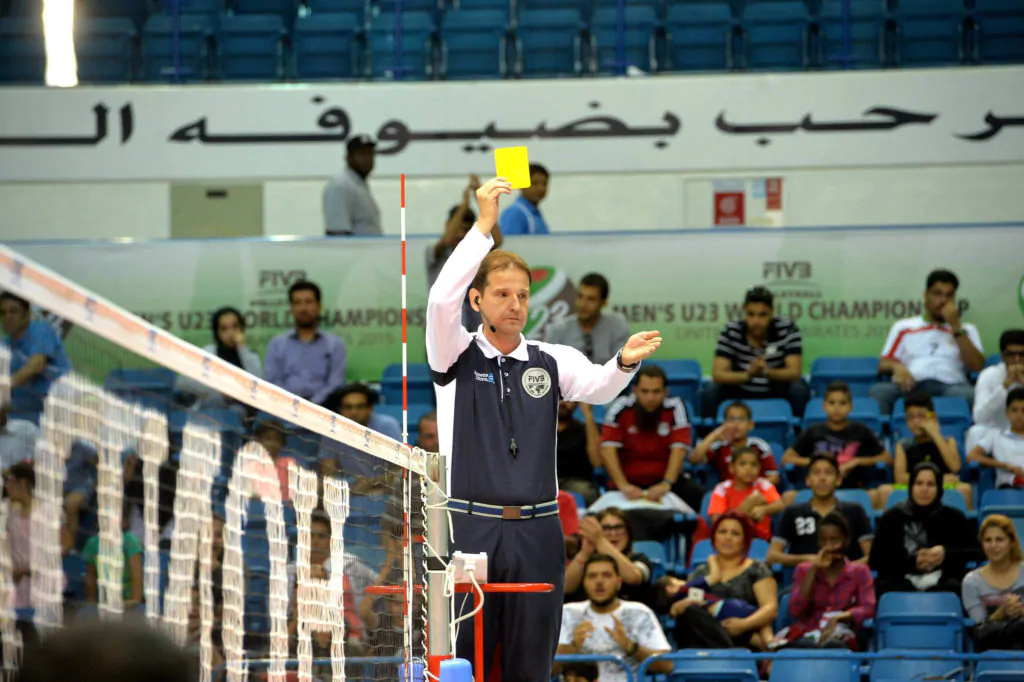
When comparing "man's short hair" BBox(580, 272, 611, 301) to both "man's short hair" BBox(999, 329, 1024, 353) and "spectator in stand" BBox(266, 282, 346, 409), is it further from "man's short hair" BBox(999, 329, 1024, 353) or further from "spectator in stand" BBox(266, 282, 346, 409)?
"man's short hair" BBox(999, 329, 1024, 353)

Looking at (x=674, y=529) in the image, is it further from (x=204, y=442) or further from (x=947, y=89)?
(x=947, y=89)

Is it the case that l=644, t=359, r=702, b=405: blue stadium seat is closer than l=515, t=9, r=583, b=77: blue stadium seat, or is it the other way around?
l=644, t=359, r=702, b=405: blue stadium seat

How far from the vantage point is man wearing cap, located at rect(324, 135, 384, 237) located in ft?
41.3

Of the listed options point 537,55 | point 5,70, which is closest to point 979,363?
point 537,55

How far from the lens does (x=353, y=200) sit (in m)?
12.7

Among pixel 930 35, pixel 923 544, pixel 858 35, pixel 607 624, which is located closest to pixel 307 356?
pixel 607 624

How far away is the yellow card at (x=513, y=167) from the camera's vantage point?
5457 millimetres

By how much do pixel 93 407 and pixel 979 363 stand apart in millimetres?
9129

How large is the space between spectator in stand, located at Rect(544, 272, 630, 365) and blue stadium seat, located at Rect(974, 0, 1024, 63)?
699 centimetres

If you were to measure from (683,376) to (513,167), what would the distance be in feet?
20.9

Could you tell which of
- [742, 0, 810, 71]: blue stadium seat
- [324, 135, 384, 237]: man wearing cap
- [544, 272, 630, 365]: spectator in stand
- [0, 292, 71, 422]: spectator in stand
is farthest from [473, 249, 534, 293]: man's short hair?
[742, 0, 810, 71]: blue stadium seat

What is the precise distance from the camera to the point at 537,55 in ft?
53.0

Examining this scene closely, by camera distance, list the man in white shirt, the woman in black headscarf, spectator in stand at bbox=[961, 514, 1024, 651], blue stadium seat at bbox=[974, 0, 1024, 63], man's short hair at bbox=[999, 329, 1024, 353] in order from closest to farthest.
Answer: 1. the man in white shirt
2. spectator in stand at bbox=[961, 514, 1024, 651]
3. the woman in black headscarf
4. man's short hair at bbox=[999, 329, 1024, 353]
5. blue stadium seat at bbox=[974, 0, 1024, 63]

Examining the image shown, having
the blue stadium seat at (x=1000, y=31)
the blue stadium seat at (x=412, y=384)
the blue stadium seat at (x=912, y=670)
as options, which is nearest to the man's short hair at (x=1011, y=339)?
the blue stadium seat at (x=912, y=670)
